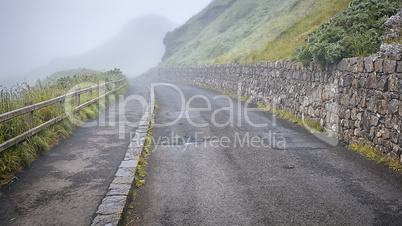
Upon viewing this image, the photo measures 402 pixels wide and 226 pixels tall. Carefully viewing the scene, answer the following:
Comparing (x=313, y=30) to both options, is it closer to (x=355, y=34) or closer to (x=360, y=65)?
(x=355, y=34)

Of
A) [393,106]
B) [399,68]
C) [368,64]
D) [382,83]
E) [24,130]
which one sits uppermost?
[368,64]

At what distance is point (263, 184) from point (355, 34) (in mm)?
5820

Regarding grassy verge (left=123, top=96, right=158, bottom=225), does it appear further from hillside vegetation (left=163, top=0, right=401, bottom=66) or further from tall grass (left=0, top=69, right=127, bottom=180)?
hillside vegetation (left=163, top=0, right=401, bottom=66)

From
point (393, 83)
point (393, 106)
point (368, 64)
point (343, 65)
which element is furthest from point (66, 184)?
point (343, 65)

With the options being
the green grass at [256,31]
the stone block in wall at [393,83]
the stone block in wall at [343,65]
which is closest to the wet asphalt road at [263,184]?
the stone block in wall at [393,83]

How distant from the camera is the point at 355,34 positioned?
8.72 meters

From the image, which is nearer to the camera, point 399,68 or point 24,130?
point 399,68

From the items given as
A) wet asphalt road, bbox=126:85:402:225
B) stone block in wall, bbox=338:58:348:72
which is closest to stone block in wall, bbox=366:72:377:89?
stone block in wall, bbox=338:58:348:72

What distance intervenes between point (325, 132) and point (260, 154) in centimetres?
297

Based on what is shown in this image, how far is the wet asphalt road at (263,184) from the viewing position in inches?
166

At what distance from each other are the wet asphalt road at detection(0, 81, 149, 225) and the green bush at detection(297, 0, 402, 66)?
20.0ft

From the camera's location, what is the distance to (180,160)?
22.3ft

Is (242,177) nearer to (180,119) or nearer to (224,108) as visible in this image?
(180,119)

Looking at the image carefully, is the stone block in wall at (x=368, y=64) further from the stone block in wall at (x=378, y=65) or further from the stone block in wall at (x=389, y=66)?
the stone block in wall at (x=389, y=66)
